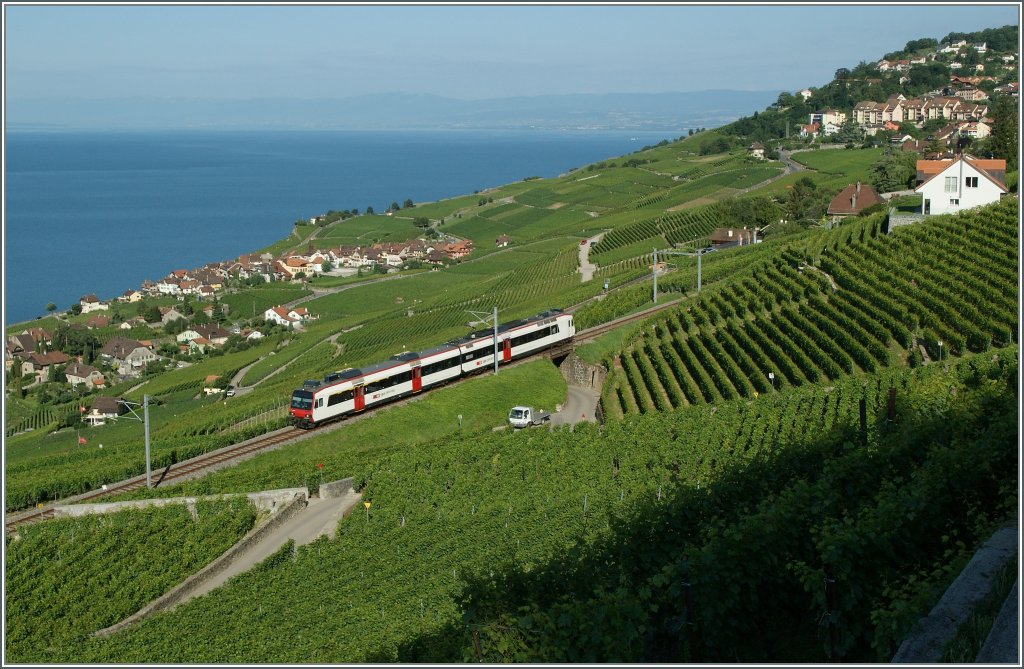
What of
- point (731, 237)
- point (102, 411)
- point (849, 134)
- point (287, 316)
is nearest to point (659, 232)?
point (731, 237)

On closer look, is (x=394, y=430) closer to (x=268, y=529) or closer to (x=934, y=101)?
(x=268, y=529)

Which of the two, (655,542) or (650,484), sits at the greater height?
(655,542)

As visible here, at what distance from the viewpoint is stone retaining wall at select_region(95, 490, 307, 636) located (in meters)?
20.0

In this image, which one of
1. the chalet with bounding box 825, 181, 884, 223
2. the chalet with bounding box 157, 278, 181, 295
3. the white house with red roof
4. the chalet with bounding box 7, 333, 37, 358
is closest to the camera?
the chalet with bounding box 825, 181, 884, 223

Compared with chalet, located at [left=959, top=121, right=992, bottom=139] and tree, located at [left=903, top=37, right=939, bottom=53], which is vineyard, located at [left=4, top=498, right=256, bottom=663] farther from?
tree, located at [left=903, top=37, right=939, bottom=53]

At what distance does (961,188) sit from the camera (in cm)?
4447

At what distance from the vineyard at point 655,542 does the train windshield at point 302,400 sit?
5.33 meters

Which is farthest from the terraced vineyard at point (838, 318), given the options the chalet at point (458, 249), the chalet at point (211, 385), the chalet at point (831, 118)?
the chalet at point (831, 118)

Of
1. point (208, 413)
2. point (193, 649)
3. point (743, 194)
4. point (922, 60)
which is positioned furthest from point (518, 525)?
point (922, 60)

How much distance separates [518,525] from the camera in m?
21.8

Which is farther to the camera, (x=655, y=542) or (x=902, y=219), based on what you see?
(x=902, y=219)

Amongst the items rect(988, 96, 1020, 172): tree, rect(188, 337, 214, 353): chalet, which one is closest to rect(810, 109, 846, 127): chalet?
rect(988, 96, 1020, 172): tree

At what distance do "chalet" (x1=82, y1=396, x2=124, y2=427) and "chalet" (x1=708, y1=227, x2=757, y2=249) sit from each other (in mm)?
40564

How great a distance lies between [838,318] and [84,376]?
217 feet
